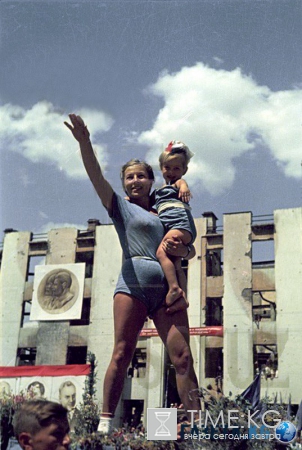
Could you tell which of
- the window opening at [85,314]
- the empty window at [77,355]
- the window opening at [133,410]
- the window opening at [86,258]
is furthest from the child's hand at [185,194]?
the empty window at [77,355]

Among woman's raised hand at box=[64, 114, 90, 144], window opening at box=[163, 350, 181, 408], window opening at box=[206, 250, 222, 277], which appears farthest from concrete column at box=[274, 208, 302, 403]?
woman's raised hand at box=[64, 114, 90, 144]

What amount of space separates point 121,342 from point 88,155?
126 cm

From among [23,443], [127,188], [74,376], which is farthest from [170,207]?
[74,376]

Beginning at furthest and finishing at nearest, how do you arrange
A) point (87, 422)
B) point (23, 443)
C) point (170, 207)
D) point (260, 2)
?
point (260, 2)
point (87, 422)
point (170, 207)
point (23, 443)

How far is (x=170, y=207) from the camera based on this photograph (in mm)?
4309

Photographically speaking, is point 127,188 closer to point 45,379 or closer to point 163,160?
point 163,160

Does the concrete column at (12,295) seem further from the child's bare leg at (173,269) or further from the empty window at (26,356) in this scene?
the child's bare leg at (173,269)

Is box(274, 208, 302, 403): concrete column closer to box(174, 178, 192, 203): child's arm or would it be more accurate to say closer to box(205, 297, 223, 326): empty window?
box(205, 297, 223, 326): empty window

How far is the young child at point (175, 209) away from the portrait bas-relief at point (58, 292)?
2483cm

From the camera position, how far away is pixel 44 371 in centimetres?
2881

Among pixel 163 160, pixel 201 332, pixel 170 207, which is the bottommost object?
pixel 170 207

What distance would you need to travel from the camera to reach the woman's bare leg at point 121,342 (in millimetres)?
3857

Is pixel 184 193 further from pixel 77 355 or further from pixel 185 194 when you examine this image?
pixel 77 355

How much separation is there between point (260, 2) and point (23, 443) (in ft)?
14.9
